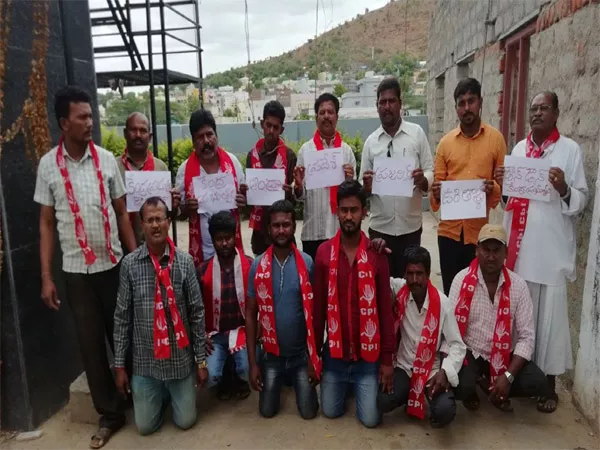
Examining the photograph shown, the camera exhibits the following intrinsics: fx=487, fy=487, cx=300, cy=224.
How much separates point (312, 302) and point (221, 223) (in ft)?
2.69

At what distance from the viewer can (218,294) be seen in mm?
3387

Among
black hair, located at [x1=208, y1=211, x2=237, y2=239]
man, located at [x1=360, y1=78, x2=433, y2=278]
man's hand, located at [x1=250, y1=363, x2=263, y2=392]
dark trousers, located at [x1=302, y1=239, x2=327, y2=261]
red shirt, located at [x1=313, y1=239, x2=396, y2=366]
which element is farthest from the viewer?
dark trousers, located at [x1=302, y1=239, x2=327, y2=261]

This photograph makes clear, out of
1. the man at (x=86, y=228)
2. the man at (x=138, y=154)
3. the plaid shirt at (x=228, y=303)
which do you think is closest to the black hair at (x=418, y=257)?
the plaid shirt at (x=228, y=303)

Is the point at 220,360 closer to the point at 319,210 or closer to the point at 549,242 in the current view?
the point at 319,210

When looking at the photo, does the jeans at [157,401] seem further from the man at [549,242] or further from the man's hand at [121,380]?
the man at [549,242]

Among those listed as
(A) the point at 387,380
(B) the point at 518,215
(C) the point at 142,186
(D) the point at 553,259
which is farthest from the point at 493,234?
(C) the point at 142,186

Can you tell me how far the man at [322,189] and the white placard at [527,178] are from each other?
3.55ft

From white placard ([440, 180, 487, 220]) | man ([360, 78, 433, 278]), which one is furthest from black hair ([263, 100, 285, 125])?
white placard ([440, 180, 487, 220])

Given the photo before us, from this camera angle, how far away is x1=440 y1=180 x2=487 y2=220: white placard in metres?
3.34

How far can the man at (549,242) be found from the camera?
10.1ft

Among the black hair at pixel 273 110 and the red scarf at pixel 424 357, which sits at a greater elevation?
the black hair at pixel 273 110

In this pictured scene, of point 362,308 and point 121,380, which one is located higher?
point 362,308

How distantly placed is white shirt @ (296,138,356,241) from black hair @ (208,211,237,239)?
0.67m

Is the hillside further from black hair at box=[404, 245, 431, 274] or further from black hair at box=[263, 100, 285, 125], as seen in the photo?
black hair at box=[404, 245, 431, 274]
